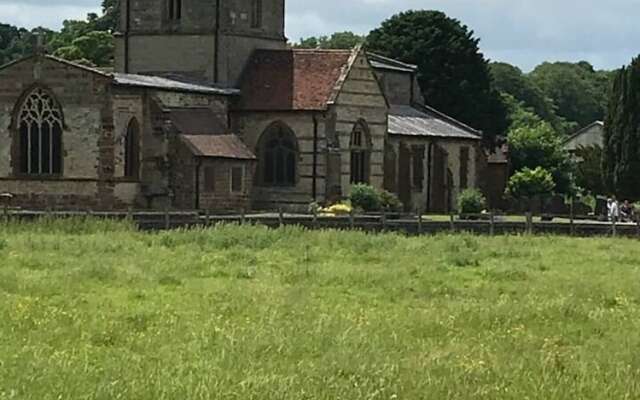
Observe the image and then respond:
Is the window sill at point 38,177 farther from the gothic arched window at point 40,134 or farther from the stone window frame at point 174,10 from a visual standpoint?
the stone window frame at point 174,10

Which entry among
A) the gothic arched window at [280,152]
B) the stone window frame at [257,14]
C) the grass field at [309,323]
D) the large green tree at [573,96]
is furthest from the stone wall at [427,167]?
the large green tree at [573,96]

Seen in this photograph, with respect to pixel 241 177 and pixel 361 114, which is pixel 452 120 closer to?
pixel 361 114

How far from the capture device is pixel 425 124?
6881cm

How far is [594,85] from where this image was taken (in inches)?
7820

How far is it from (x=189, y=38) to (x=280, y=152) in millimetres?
6695

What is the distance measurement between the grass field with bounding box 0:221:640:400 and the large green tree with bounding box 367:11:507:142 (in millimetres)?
43451

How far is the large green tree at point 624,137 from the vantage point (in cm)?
6988

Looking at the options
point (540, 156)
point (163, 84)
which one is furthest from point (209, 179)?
point (540, 156)

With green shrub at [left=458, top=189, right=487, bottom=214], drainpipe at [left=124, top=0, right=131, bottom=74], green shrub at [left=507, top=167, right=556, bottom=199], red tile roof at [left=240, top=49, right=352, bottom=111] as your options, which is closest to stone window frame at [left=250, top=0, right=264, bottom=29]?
red tile roof at [left=240, top=49, right=352, bottom=111]

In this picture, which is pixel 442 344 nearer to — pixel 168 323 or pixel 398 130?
pixel 168 323

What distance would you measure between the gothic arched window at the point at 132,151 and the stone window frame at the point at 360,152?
9.78 metres

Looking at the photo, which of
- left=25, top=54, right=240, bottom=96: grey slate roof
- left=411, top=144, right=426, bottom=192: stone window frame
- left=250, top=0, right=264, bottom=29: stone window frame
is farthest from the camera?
left=411, top=144, right=426, bottom=192: stone window frame

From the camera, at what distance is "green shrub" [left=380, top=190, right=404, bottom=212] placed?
186ft

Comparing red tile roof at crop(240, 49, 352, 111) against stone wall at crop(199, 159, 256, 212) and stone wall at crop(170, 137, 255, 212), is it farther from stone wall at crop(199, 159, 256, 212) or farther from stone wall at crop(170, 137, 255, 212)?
stone wall at crop(170, 137, 255, 212)
